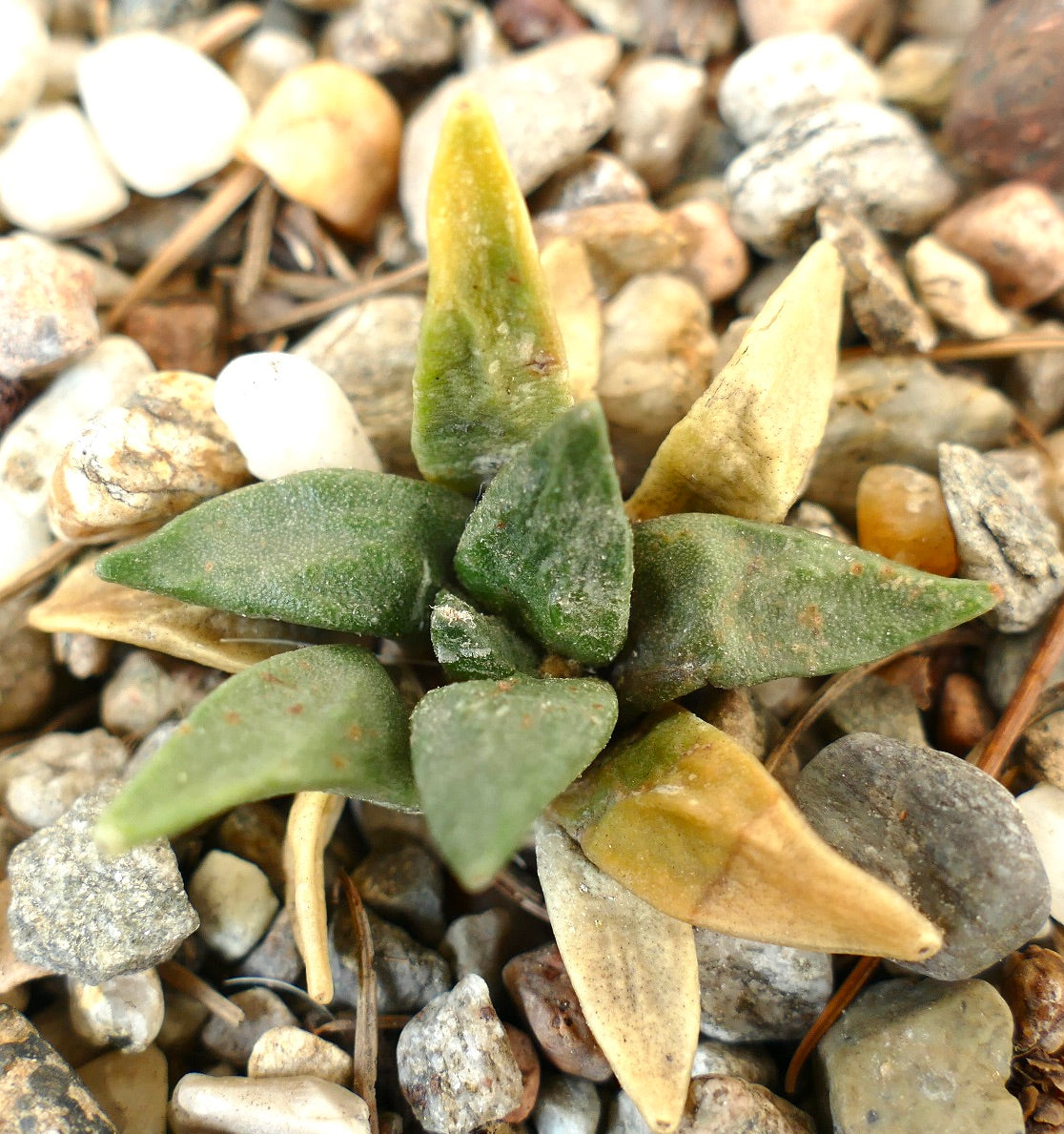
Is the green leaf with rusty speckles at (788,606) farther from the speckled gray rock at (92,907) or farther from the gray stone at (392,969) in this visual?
the speckled gray rock at (92,907)

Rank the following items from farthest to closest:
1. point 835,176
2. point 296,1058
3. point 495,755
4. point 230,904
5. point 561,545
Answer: point 835,176 → point 230,904 → point 296,1058 → point 561,545 → point 495,755

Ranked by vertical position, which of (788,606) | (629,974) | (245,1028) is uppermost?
(788,606)

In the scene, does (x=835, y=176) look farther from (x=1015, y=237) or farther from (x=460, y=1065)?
(x=460, y=1065)

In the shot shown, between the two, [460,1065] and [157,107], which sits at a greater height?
[157,107]

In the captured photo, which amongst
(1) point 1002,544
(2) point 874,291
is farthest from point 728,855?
(2) point 874,291

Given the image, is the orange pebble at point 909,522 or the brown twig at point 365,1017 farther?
the orange pebble at point 909,522

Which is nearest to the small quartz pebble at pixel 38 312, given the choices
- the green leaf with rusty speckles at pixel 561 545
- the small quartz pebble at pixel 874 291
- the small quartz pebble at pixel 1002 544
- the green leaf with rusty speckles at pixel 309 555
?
the green leaf with rusty speckles at pixel 309 555
